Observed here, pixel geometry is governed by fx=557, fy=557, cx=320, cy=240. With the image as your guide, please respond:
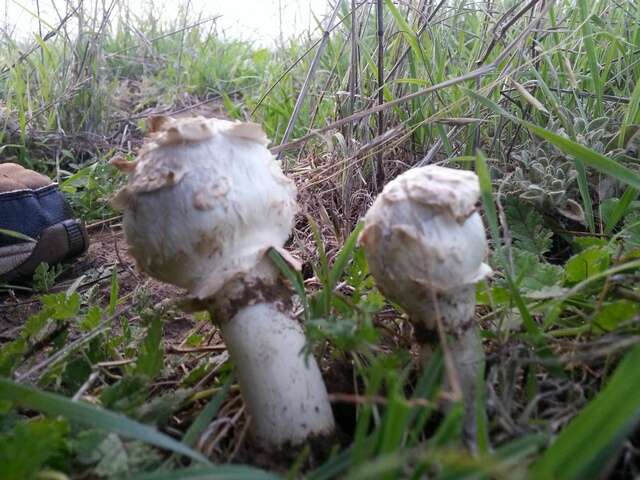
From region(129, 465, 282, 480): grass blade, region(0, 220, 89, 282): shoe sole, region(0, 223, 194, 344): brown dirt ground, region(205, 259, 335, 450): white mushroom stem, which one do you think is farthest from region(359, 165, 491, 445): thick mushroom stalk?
region(0, 220, 89, 282): shoe sole

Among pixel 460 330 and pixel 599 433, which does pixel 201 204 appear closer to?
pixel 460 330

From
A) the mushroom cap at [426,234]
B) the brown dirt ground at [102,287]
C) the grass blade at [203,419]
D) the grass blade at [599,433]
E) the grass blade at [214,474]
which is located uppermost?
the mushroom cap at [426,234]

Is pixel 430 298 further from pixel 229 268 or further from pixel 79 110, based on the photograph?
pixel 79 110

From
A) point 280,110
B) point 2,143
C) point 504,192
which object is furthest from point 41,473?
point 2,143

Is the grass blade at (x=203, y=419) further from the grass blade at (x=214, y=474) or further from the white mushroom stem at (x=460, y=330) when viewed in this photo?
the white mushroom stem at (x=460, y=330)

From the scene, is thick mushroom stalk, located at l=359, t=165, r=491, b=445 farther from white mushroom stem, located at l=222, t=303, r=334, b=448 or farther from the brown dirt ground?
the brown dirt ground

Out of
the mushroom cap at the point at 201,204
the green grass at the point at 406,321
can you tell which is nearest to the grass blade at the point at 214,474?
the green grass at the point at 406,321

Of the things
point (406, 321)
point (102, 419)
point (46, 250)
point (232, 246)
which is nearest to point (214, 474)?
point (102, 419)
